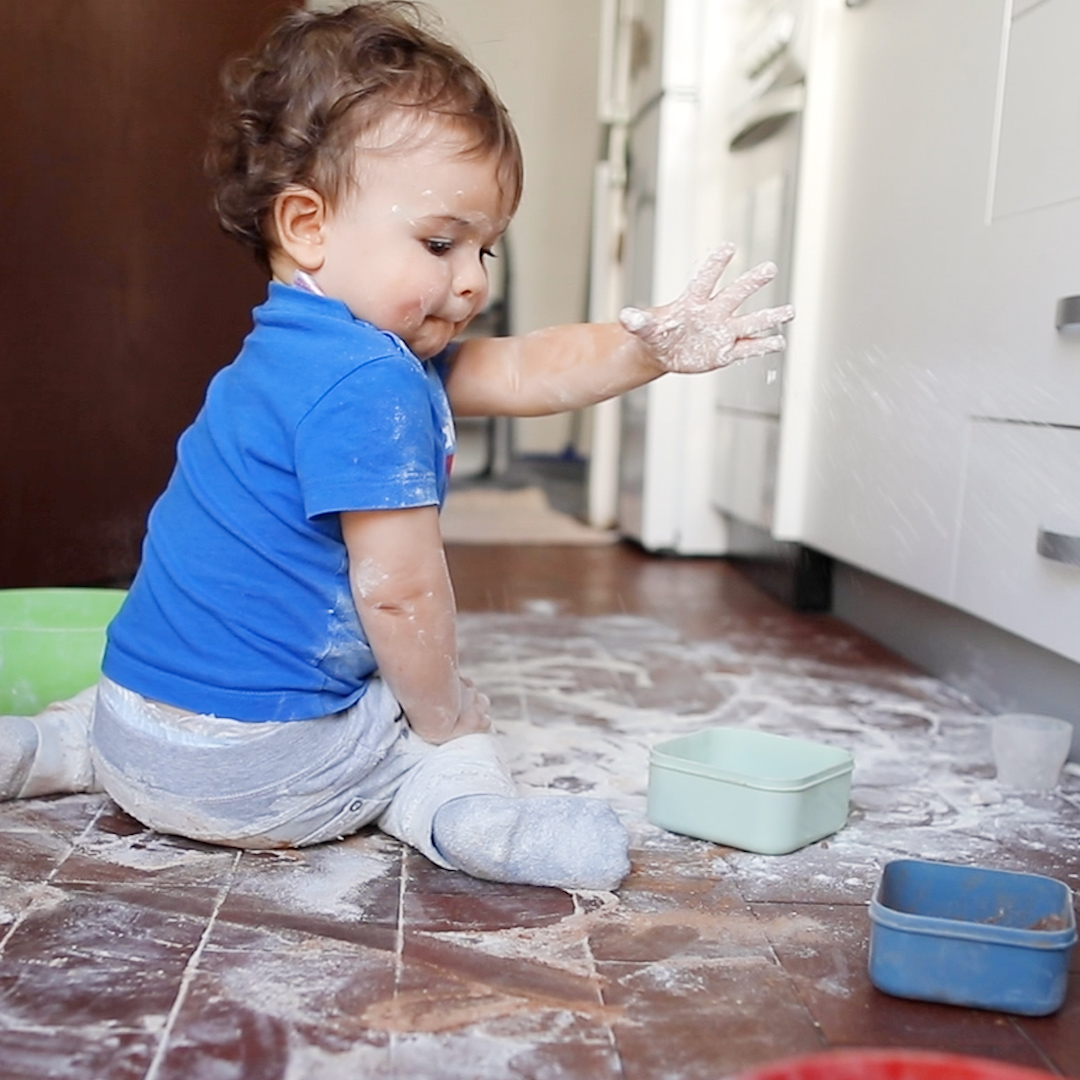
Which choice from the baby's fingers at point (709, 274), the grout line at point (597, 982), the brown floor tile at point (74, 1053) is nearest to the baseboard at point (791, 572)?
the baby's fingers at point (709, 274)

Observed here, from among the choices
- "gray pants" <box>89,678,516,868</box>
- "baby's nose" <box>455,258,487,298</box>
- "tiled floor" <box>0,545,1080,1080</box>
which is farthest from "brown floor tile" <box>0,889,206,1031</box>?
"baby's nose" <box>455,258,487,298</box>

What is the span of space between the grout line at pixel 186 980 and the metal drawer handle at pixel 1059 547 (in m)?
0.74

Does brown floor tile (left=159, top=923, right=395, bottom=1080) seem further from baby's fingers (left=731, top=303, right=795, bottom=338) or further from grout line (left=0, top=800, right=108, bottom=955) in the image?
baby's fingers (left=731, top=303, right=795, bottom=338)

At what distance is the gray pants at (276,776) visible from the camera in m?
0.90

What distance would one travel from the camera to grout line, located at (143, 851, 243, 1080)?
24.0 inches

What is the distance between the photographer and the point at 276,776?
896 millimetres

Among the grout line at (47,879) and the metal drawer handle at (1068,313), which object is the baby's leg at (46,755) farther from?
the metal drawer handle at (1068,313)

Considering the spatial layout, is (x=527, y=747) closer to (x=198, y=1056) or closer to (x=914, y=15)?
(x=198, y=1056)

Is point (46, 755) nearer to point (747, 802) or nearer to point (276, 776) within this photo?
point (276, 776)

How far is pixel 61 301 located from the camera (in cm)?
160

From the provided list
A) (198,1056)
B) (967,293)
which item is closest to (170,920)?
→ (198,1056)

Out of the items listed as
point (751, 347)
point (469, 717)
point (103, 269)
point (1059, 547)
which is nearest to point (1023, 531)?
point (1059, 547)

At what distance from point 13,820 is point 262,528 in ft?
0.98

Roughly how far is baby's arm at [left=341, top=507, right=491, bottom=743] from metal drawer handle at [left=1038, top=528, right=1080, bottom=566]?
0.55 meters
